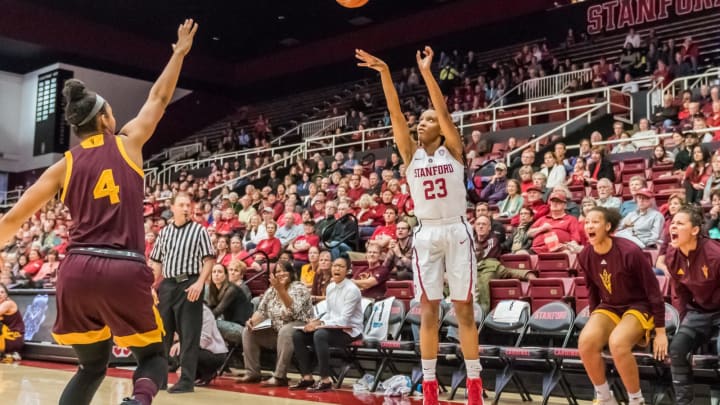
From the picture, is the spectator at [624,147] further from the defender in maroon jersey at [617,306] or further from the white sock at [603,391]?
the white sock at [603,391]

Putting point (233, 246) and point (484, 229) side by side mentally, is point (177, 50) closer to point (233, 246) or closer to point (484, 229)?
point (484, 229)

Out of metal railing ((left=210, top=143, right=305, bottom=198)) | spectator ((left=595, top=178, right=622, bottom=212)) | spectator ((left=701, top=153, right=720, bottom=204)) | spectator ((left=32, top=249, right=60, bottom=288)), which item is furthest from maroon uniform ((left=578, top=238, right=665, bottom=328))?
metal railing ((left=210, top=143, right=305, bottom=198))

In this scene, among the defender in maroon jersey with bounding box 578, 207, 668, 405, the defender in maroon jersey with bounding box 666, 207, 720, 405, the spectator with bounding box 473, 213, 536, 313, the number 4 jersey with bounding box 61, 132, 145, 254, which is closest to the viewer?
the number 4 jersey with bounding box 61, 132, 145, 254

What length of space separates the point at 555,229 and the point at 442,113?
13.9ft

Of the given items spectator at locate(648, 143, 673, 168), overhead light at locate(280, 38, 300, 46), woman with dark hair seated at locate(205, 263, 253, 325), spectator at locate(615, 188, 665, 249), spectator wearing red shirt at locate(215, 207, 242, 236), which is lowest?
woman with dark hair seated at locate(205, 263, 253, 325)

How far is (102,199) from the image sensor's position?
318 cm

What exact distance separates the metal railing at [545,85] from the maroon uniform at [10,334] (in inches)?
389

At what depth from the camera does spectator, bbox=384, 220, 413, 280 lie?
27.2 feet

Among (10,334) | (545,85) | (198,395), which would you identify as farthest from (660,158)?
(10,334)

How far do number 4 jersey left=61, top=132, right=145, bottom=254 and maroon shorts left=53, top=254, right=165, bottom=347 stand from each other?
93 mm

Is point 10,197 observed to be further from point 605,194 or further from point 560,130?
point 605,194

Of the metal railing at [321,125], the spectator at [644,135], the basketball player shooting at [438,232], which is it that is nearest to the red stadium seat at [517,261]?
the basketball player shooting at [438,232]

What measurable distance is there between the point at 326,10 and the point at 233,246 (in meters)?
12.7

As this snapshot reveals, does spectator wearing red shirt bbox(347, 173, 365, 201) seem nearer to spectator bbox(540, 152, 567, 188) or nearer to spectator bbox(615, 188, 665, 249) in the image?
spectator bbox(540, 152, 567, 188)
